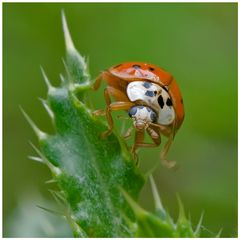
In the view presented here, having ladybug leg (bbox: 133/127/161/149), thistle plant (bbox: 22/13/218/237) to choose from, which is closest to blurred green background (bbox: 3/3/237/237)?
ladybug leg (bbox: 133/127/161/149)

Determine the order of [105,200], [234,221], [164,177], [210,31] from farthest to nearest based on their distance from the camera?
[210,31] < [164,177] < [234,221] < [105,200]

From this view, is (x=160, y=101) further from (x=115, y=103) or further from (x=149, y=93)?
(x=115, y=103)

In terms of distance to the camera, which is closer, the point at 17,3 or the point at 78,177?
the point at 78,177

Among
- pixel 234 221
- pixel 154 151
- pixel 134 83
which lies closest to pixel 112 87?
pixel 134 83

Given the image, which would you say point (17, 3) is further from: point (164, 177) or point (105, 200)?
point (105, 200)

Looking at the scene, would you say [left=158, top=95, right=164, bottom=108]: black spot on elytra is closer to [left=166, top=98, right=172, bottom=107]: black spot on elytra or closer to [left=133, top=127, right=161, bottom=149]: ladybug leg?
[left=166, top=98, right=172, bottom=107]: black spot on elytra

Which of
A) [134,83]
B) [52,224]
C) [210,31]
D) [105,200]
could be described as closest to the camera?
[105,200]

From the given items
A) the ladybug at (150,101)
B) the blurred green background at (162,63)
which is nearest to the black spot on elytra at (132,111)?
the ladybug at (150,101)
